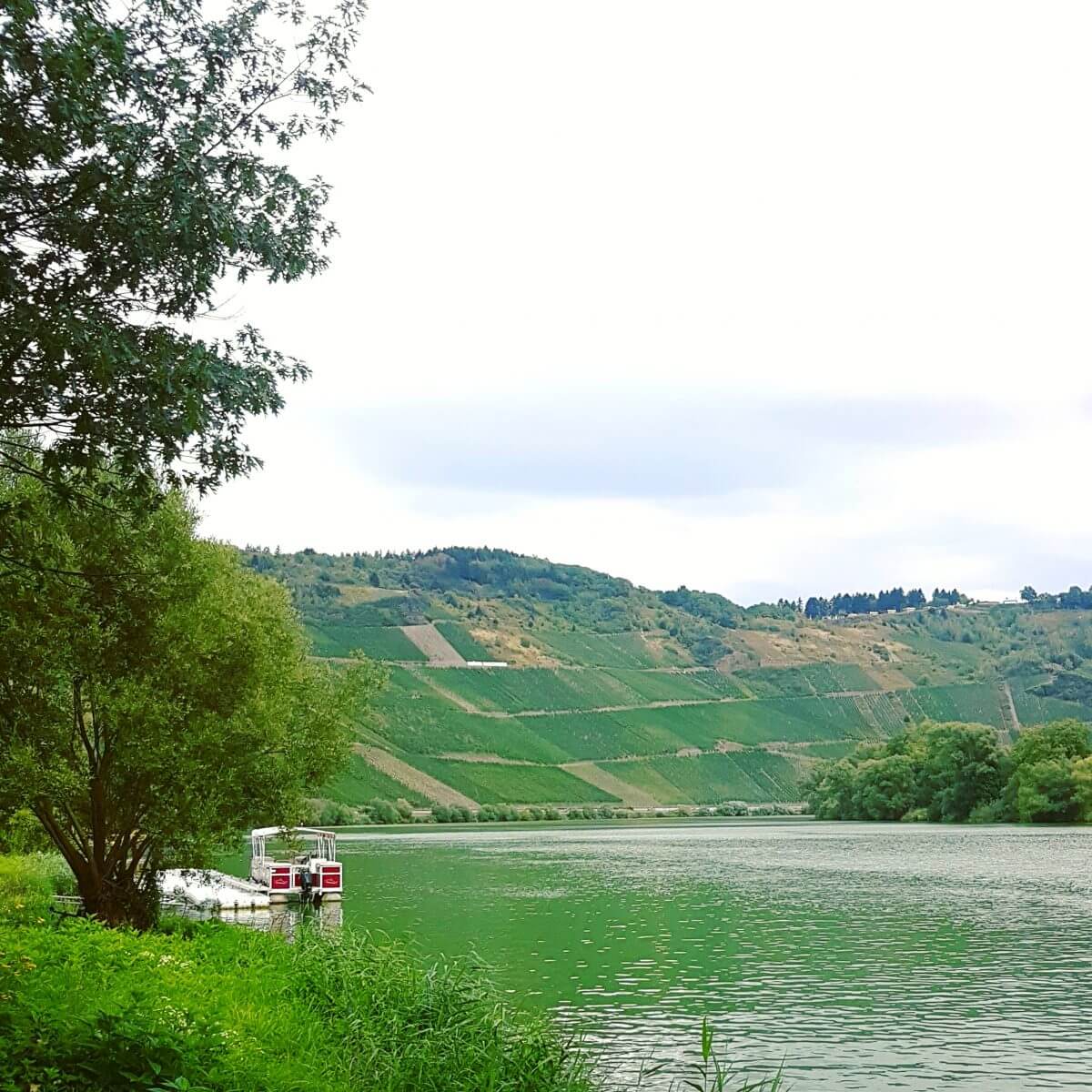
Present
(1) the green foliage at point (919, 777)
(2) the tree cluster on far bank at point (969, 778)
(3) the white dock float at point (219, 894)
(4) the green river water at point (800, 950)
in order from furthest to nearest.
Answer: (1) the green foliage at point (919, 777) → (2) the tree cluster on far bank at point (969, 778) → (3) the white dock float at point (219, 894) → (4) the green river water at point (800, 950)

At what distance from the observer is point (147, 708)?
25.4m

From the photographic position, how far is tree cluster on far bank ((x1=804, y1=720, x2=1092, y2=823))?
411ft

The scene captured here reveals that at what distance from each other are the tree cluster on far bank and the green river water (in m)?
41.4

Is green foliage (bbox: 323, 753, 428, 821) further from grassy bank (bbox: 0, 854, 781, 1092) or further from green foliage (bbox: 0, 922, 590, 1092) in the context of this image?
green foliage (bbox: 0, 922, 590, 1092)

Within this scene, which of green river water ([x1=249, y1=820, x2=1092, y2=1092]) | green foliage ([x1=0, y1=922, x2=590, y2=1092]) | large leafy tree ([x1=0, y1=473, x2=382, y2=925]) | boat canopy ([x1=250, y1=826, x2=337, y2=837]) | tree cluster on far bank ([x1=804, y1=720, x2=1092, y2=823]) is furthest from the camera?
tree cluster on far bank ([x1=804, y1=720, x2=1092, y2=823])

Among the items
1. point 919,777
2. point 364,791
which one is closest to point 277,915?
point 919,777

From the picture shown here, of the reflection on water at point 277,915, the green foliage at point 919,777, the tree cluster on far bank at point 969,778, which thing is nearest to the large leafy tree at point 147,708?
the reflection on water at point 277,915

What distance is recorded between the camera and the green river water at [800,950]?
2533cm

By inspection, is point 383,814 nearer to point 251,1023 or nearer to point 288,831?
point 288,831

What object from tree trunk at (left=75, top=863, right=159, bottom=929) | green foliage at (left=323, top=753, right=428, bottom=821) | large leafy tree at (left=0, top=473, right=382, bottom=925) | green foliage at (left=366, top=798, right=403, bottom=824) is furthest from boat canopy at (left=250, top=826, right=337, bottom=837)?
green foliage at (left=323, top=753, right=428, bottom=821)

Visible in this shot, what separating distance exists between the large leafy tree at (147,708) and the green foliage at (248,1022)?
3038 millimetres

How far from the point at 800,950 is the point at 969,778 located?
102881 mm

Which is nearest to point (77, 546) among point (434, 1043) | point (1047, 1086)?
point (434, 1043)

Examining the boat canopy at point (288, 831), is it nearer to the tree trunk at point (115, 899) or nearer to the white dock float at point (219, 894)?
the white dock float at point (219, 894)
